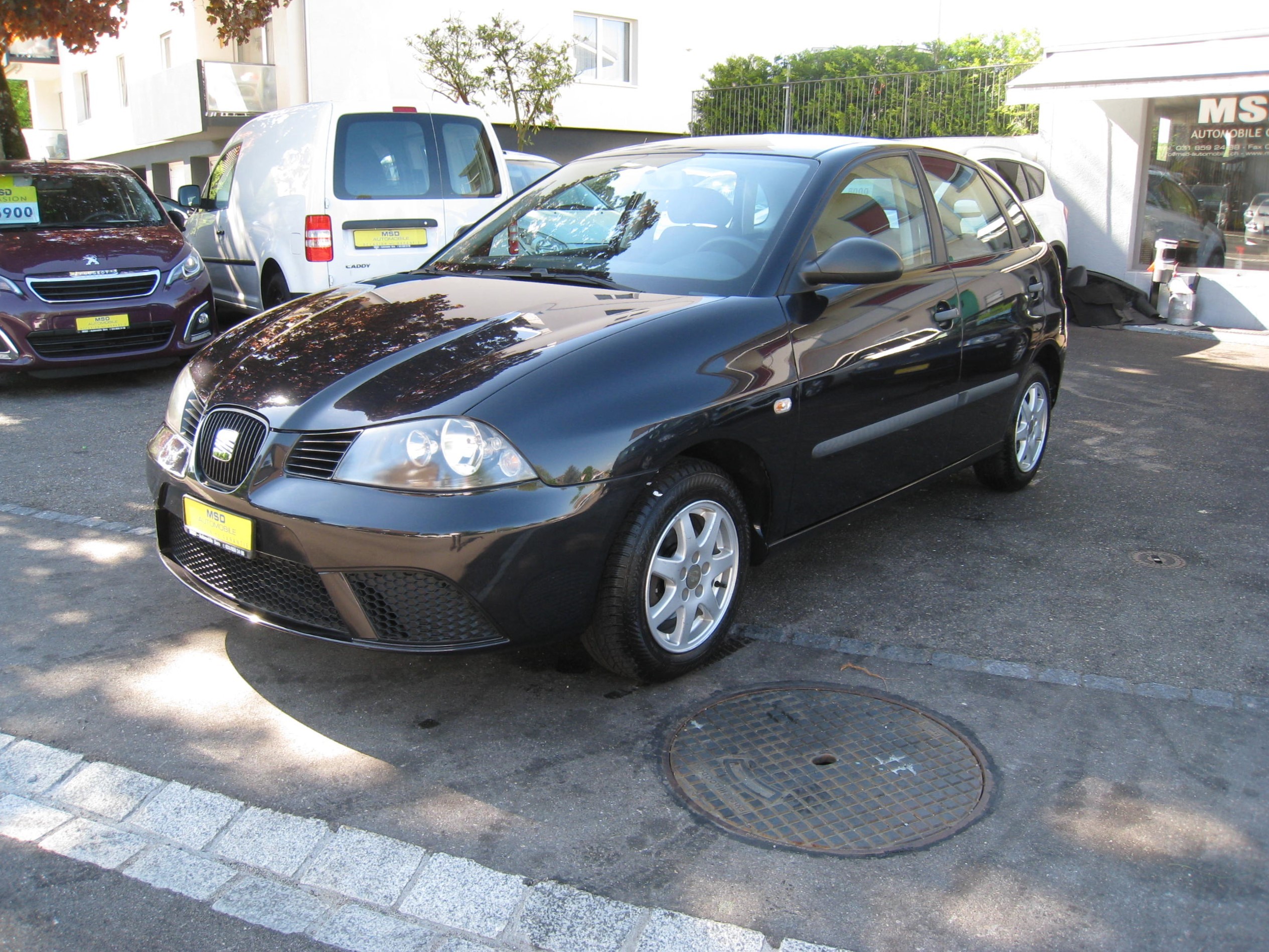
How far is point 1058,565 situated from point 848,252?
184 centimetres

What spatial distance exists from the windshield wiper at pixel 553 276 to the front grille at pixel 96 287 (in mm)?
4952

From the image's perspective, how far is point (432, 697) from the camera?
3574 millimetres

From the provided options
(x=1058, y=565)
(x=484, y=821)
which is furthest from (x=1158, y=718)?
(x=484, y=821)

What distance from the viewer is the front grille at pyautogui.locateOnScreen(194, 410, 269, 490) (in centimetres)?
338

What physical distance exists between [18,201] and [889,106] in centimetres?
1228

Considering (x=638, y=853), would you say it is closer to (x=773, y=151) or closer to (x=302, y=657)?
(x=302, y=657)

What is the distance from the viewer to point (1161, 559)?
16.4ft

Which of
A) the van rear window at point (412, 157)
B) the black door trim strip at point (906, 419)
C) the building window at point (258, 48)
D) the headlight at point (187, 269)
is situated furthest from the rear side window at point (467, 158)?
the building window at point (258, 48)

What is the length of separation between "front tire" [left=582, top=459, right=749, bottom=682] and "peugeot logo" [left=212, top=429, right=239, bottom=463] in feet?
3.91

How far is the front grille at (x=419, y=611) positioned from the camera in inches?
124

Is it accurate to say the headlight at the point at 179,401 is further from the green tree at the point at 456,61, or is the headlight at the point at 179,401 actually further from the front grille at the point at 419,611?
the green tree at the point at 456,61

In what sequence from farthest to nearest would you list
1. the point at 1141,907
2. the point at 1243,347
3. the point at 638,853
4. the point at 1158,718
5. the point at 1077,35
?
1. the point at 1077,35
2. the point at 1243,347
3. the point at 1158,718
4. the point at 638,853
5. the point at 1141,907

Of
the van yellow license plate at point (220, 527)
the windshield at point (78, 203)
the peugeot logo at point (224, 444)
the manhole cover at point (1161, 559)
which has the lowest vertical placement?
the manhole cover at point (1161, 559)

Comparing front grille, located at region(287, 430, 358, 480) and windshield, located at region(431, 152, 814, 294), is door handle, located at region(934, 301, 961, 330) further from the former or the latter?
front grille, located at region(287, 430, 358, 480)
